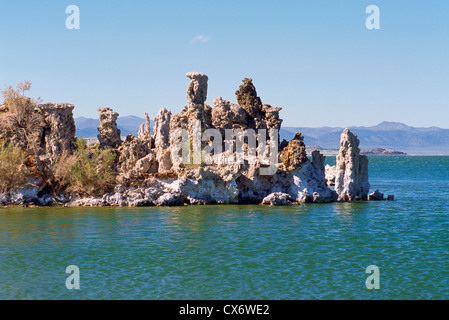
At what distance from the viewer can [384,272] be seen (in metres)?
28.0

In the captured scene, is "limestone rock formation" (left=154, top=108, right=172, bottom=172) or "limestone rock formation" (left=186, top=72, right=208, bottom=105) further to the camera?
"limestone rock formation" (left=186, top=72, right=208, bottom=105)

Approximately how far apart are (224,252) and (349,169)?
21771 millimetres

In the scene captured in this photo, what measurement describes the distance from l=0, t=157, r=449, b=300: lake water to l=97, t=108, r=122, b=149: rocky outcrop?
8725mm

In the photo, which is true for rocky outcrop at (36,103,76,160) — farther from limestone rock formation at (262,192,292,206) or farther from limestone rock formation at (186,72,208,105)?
limestone rock formation at (262,192,292,206)

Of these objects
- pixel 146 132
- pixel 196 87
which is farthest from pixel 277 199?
pixel 146 132

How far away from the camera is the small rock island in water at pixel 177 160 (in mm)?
47594

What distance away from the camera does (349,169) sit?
50844mm

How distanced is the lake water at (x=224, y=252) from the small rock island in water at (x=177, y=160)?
7.78 ft

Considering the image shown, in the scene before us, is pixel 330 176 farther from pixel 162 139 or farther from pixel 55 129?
pixel 55 129

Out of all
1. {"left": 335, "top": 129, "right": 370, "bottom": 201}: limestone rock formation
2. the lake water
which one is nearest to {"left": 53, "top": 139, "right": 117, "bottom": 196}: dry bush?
the lake water

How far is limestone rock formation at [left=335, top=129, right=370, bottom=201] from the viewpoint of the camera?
5100 cm

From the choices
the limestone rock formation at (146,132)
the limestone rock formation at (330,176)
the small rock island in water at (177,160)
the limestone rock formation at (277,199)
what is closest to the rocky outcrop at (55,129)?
the small rock island in water at (177,160)

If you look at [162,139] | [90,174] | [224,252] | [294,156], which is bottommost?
[224,252]

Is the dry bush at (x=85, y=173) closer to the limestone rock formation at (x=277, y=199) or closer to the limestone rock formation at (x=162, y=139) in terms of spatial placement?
the limestone rock formation at (x=162, y=139)
